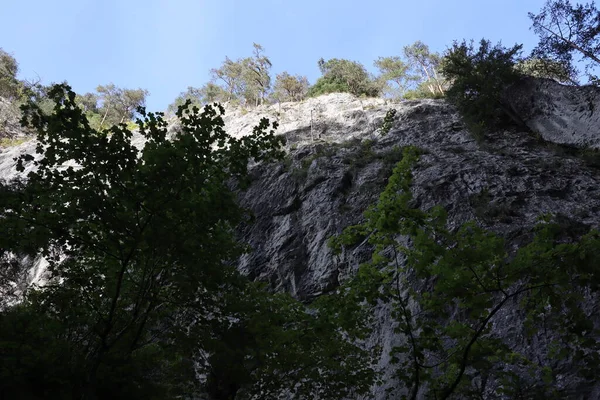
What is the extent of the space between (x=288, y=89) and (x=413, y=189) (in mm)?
25705

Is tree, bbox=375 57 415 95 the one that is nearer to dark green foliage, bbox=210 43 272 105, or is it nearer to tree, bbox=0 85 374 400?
dark green foliage, bbox=210 43 272 105

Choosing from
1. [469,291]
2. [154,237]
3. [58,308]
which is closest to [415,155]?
[469,291]

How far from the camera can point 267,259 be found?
57.4ft

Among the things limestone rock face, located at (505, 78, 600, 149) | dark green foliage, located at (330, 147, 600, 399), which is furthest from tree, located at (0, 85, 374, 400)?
limestone rock face, located at (505, 78, 600, 149)

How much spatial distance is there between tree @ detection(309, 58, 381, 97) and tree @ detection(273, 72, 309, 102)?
1307 mm

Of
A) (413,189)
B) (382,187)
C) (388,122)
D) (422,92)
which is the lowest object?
(413,189)

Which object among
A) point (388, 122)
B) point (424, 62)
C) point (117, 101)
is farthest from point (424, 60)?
point (117, 101)

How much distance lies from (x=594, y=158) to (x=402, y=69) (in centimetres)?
2418

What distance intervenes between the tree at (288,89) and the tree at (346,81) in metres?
1.31

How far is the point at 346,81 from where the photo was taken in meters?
39.5

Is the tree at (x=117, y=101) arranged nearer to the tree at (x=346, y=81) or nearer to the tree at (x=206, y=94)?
the tree at (x=206, y=94)

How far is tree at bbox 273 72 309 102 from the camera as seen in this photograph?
3953 cm

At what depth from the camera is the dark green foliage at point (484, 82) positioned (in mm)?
22703

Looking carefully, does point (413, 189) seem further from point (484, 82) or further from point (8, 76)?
point (8, 76)
